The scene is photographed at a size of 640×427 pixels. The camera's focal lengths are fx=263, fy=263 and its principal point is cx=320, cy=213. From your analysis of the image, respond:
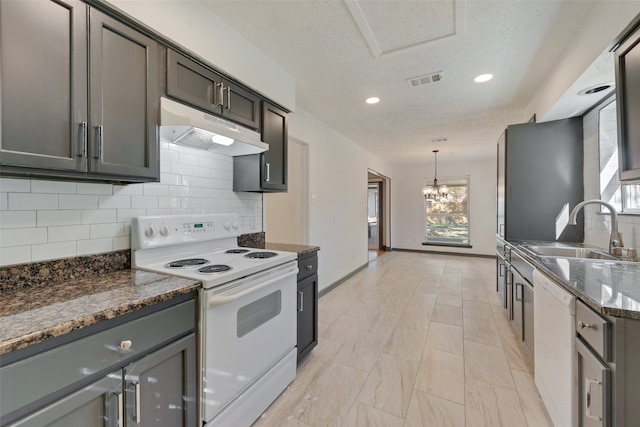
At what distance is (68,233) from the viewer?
1.33 metres

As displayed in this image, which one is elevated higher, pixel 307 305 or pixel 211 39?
pixel 211 39

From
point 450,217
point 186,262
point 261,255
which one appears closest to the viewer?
point 186,262


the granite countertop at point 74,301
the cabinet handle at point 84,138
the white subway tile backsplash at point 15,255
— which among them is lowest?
the granite countertop at point 74,301

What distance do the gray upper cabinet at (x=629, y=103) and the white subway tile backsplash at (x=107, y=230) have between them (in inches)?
107

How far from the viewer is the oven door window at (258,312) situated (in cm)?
152

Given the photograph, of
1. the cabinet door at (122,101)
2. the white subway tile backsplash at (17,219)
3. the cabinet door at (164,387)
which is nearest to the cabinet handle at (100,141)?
the cabinet door at (122,101)

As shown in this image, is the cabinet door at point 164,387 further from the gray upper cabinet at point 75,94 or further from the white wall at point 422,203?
the white wall at point 422,203

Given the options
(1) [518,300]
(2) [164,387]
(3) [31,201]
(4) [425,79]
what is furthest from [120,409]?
(4) [425,79]

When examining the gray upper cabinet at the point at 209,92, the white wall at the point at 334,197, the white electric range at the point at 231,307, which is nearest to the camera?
the white electric range at the point at 231,307

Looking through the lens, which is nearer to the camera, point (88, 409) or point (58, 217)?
point (88, 409)

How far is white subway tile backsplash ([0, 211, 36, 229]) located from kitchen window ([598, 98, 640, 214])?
3.77 meters

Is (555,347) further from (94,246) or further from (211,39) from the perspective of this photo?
(211,39)

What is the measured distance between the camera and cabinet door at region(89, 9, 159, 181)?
1.21 meters

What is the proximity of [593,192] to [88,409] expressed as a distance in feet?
12.3
